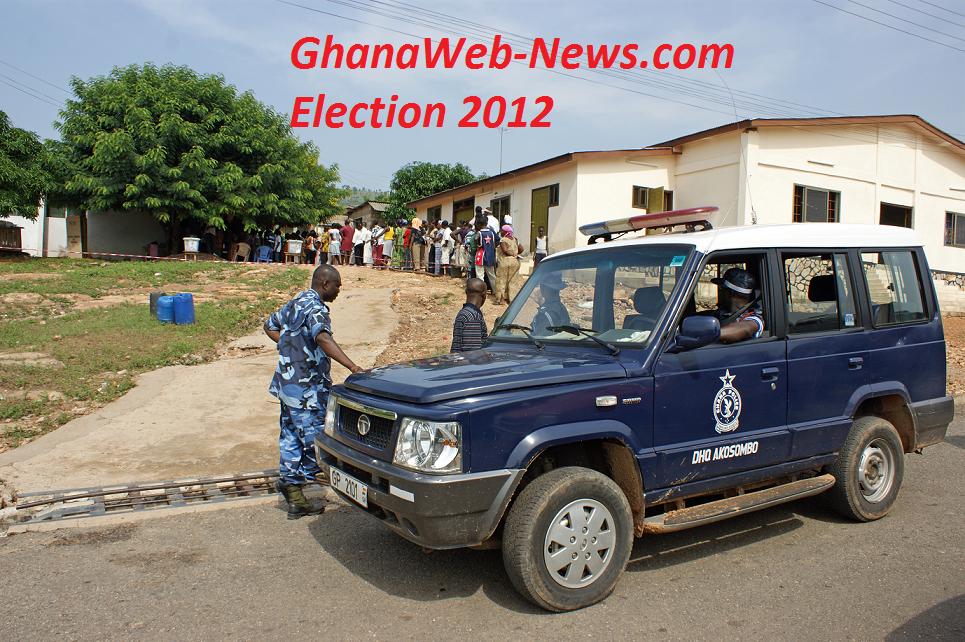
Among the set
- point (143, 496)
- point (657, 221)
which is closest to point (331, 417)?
point (143, 496)

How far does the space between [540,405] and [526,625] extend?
111cm

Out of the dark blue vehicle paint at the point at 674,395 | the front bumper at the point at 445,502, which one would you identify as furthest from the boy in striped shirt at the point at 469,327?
the front bumper at the point at 445,502

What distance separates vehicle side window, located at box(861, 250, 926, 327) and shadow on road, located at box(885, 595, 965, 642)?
2010 millimetres

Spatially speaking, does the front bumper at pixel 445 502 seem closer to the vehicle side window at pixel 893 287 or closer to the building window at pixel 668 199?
the vehicle side window at pixel 893 287

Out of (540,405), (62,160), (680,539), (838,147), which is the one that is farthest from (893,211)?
(62,160)

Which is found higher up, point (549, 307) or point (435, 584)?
point (549, 307)

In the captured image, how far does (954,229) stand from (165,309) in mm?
23452

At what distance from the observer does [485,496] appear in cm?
313

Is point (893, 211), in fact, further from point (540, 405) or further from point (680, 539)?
point (540, 405)

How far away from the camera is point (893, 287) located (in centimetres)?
489

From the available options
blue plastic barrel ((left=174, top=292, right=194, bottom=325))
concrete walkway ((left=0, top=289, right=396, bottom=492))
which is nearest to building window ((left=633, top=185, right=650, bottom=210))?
concrete walkway ((left=0, top=289, right=396, bottom=492))

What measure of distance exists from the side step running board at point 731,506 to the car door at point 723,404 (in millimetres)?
194

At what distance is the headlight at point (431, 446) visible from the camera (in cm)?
309

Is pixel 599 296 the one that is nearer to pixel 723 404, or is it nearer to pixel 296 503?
pixel 723 404
